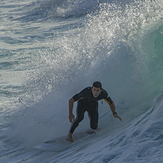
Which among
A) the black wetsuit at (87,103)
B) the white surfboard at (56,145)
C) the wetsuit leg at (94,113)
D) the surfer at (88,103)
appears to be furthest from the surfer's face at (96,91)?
the white surfboard at (56,145)

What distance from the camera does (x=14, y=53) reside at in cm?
1356

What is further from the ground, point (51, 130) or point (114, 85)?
point (114, 85)

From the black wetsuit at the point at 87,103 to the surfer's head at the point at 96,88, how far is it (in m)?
0.26

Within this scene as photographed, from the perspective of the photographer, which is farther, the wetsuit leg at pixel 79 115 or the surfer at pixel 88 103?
the wetsuit leg at pixel 79 115

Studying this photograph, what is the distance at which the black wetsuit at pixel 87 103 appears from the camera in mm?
5105

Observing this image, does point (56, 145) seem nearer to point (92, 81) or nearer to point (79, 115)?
point (79, 115)

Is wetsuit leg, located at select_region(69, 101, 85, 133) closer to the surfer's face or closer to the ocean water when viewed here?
the ocean water

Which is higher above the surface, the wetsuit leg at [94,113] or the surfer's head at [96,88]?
the surfer's head at [96,88]

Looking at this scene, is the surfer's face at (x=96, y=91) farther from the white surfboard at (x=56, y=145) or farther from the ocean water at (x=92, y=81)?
the white surfboard at (x=56, y=145)

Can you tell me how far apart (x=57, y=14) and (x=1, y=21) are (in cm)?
529

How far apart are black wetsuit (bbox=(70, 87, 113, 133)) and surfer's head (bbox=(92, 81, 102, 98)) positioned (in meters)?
0.26

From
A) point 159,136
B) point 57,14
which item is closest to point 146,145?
point 159,136

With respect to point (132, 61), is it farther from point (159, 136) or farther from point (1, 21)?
point (1, 21)

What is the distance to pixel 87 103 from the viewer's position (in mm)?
5277
